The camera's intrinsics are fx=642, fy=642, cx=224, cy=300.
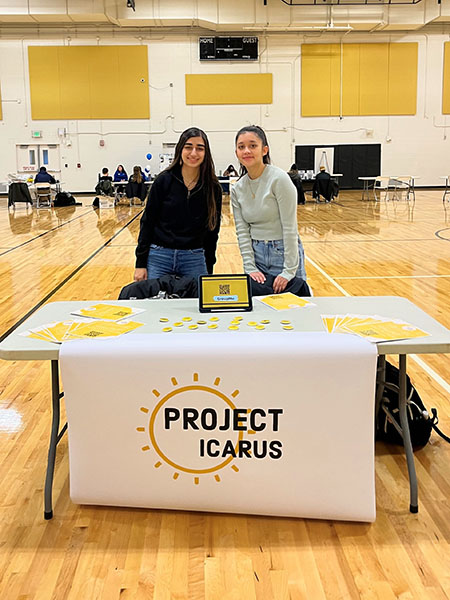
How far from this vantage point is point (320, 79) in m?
22.5

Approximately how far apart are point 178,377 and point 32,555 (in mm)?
787

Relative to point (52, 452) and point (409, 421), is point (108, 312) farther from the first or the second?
point (409, 421)

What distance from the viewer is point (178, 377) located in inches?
88.7

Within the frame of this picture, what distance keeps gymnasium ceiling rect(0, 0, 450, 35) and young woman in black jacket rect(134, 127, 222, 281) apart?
60.7 feet

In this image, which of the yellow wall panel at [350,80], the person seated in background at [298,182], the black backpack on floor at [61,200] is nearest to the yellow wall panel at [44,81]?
the black backpack on floor at [61,200]

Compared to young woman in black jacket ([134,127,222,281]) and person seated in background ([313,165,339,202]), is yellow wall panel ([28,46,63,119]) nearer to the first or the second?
person seated in background ([313,165,339,202])

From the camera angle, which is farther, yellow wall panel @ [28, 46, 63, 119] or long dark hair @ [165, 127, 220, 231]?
yellow wall panel @ [28, 46, 63, 119]

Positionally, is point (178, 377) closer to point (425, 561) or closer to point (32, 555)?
point (32, 555)

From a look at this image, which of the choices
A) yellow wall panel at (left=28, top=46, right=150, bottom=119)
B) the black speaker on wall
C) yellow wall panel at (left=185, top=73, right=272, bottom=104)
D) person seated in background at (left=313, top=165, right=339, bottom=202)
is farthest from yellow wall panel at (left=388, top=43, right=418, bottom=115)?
yellow wall panel at (left=28, top=46, right=150, bottom=119)

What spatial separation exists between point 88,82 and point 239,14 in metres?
5.63

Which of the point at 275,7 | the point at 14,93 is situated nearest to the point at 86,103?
the point at 14,93

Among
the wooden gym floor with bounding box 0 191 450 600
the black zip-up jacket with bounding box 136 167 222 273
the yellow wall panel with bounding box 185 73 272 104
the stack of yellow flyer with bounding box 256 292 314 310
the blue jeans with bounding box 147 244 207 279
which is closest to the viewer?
the wooden gym floor with bounding box 0 191 450 600

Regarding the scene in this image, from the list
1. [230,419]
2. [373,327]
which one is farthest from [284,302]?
[230,419]

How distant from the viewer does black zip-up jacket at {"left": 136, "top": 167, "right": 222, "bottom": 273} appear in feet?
12.3
